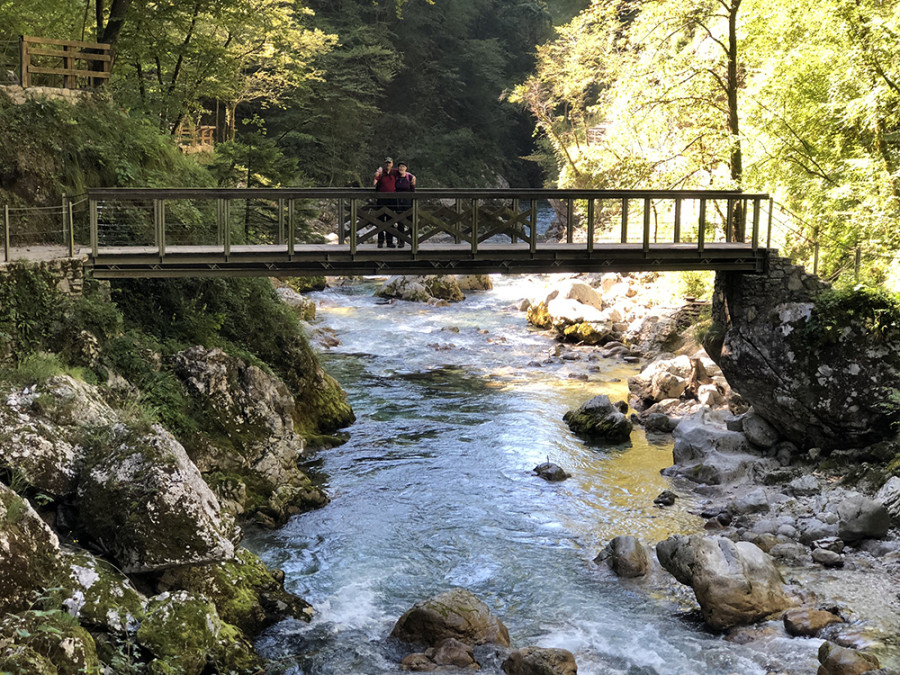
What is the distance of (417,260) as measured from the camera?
51.9 feet

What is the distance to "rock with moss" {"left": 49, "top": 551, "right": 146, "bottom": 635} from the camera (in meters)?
8.41

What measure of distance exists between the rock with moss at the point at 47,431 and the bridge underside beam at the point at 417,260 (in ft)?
12.5

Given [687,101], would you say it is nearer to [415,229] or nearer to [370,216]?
[415,229]

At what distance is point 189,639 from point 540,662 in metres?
3.76

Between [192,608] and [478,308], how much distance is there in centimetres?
2552

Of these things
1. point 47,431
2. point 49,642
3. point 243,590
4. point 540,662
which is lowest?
point 540,662

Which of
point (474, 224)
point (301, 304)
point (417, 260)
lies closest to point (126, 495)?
point (417, 260)

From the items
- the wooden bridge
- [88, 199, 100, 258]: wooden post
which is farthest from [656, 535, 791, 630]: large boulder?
[88, 199, 100, 258]: wooden post

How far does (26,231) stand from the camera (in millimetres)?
15742

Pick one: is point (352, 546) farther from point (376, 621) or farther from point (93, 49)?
point (93, 49)

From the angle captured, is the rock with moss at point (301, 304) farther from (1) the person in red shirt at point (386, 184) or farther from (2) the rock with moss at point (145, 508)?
(2) the rock with moss at point (145, 508)

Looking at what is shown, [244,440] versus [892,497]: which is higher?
[244,440]

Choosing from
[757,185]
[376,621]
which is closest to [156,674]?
[376,621]

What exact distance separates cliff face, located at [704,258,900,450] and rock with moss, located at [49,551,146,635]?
1178cm
